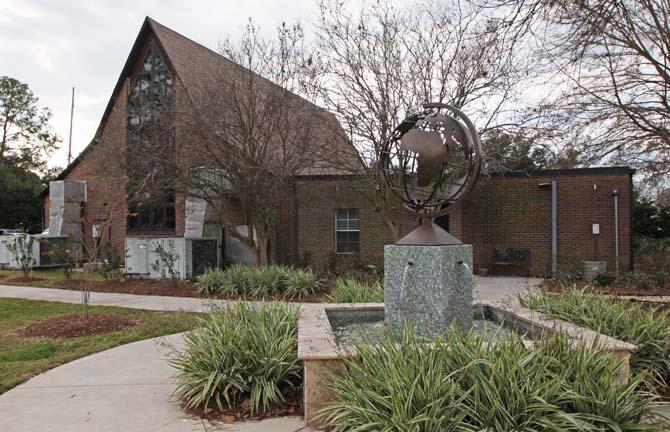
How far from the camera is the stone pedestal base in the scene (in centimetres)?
511

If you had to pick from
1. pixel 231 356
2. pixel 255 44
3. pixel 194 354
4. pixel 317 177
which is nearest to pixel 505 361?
pixel 231 356

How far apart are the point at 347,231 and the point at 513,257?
20.6 feet

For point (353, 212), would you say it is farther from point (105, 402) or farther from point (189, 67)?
point (105, 402)

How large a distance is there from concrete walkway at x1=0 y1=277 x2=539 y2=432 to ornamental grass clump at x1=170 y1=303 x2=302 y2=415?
0.85ft

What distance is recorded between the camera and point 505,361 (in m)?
3.57

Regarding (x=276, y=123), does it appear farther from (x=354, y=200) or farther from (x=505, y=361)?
(x=505, y=361)

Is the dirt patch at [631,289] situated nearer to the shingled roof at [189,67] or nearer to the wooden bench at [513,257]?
the wooden bench at [513,257]

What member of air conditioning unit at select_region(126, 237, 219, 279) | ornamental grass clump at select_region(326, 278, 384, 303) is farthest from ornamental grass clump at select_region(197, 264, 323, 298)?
ornamental grass clump at select_region(326, 278, 384, 303)

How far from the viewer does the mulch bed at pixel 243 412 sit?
4.40m

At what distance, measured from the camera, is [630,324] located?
18.4ft

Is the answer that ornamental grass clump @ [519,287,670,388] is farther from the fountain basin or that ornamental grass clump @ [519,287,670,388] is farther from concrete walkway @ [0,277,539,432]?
concrete walkway @ [0,277,539,432]

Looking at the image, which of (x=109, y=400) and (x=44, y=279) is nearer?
(x=109, y=400)

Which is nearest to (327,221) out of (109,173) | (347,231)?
(347,231)

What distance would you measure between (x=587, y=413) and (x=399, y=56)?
38.6ft
